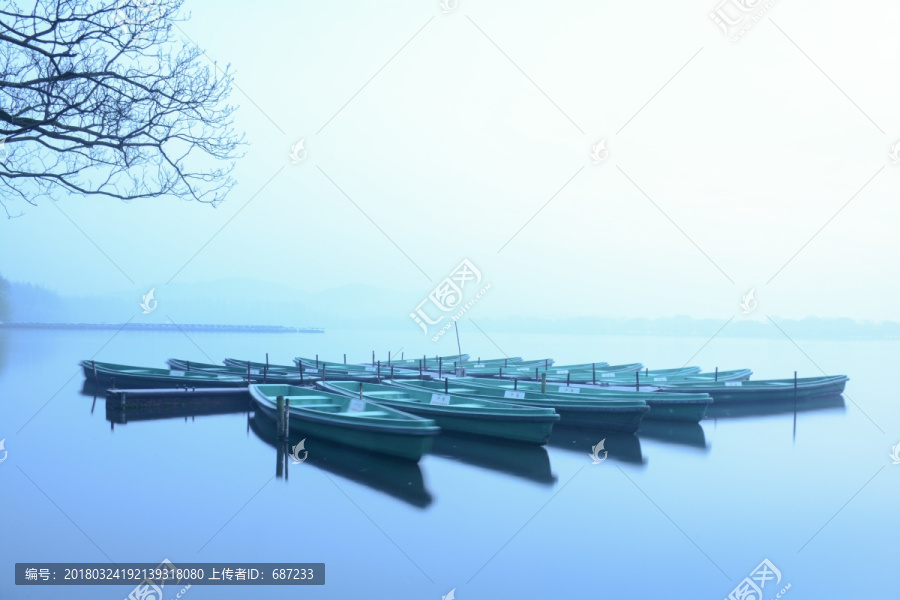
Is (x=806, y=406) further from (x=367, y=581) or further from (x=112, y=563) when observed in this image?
(x=112, y=563)

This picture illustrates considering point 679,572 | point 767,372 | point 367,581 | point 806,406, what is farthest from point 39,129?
point 767,372

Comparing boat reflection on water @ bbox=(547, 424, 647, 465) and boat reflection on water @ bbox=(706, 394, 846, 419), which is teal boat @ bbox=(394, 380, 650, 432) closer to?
boat reflection on water @ bbox=(547, 424, 647, 465)

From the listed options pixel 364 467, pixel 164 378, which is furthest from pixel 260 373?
pixel 364 467

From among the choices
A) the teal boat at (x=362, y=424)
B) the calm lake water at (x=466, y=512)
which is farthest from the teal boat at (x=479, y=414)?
the teal boat at (x=362, y=424)

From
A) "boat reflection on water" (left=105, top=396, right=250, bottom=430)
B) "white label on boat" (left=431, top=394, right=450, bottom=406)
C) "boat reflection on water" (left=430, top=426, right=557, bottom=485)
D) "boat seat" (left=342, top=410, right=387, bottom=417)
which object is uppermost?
"boat reflection on water" (left=105, top=396, right=250, bottom=430)

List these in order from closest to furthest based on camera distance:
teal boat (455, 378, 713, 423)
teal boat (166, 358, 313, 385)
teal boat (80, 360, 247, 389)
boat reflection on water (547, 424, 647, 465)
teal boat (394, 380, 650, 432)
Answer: boat reflection on water (547, 424, 647, 465), teal boat (394, 380, 650, 432), teal boat (455, 378, 713, 423), teal boat (80, 360, 247, 389), teal boat (166, 358, 313, 385)

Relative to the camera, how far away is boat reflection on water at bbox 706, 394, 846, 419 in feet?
79.3

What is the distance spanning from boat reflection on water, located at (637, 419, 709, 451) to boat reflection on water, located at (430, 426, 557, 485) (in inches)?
175

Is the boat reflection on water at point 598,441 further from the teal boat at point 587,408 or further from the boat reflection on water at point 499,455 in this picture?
the boat reflection on water at point 499,455

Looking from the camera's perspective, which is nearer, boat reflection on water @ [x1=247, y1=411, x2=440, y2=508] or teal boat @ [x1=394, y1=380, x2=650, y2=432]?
boat reflection on water @ [x1=247, y1=411, x2=440, y2=508]
